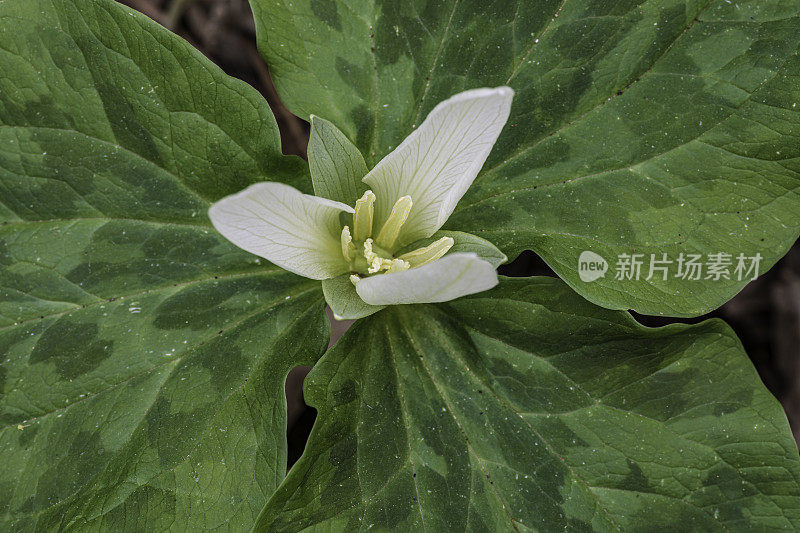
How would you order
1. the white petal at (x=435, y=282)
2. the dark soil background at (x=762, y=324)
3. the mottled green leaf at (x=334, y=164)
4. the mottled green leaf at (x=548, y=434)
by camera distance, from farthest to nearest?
the dark soil background at (x=762, y=324) < the mottled green leaf at (x=548, y=434) < the mottled green leaf at (x=334, y=164) < the white petal at (x=435, y=282)

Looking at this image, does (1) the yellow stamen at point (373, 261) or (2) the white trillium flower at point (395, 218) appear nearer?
(2) the white trillium flower at point (395, 218)

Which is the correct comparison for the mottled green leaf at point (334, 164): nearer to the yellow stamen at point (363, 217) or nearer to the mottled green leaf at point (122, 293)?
the yellow stamen at point (363, 217)

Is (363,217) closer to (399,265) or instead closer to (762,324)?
(399,265)

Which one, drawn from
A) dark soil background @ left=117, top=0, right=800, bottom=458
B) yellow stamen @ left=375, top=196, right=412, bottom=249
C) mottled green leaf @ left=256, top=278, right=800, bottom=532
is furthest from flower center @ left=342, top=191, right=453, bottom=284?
dark soil background @ left=117, top=0, right=800, bottom=458

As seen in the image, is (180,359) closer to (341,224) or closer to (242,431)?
(242,431)

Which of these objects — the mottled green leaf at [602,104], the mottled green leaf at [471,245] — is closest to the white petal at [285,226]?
the mottled green leaf at [471,245]

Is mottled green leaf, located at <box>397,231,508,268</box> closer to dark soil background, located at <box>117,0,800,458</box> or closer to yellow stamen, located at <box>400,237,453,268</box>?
yellow stamen, located at <box>400,237,453,268</box>

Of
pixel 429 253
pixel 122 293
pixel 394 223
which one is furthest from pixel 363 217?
pixel 122 293
